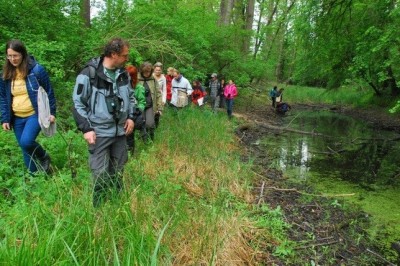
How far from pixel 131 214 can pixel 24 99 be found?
212 cm

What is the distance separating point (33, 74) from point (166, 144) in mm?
2848

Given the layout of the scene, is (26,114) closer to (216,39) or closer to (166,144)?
(166,144)

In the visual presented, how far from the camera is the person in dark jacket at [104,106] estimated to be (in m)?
3.21

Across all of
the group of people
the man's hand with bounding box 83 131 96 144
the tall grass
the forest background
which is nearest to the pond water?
the forest background

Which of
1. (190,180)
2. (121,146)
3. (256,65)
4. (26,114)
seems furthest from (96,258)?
(256,65)

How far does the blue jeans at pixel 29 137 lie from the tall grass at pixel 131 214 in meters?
0.19

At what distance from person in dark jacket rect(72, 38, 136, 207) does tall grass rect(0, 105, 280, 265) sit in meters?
0.27

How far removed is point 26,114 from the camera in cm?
402

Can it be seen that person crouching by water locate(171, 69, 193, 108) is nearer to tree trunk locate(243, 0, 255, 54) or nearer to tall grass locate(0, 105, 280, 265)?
tall grass locate(0, 105, 280, 265)

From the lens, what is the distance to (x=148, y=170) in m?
5.01

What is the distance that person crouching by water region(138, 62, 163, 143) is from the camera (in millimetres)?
6098

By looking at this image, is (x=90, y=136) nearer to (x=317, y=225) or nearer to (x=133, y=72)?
(x=133, y=72)

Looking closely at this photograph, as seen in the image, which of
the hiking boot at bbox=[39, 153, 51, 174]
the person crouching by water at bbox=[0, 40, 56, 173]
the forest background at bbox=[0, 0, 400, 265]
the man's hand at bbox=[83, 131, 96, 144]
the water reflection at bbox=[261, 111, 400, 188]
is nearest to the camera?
the forest background at bbox=[0, 0, 400, 265]

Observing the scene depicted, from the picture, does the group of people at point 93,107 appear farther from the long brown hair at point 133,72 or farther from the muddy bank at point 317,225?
the muddy bank at point 317,225
